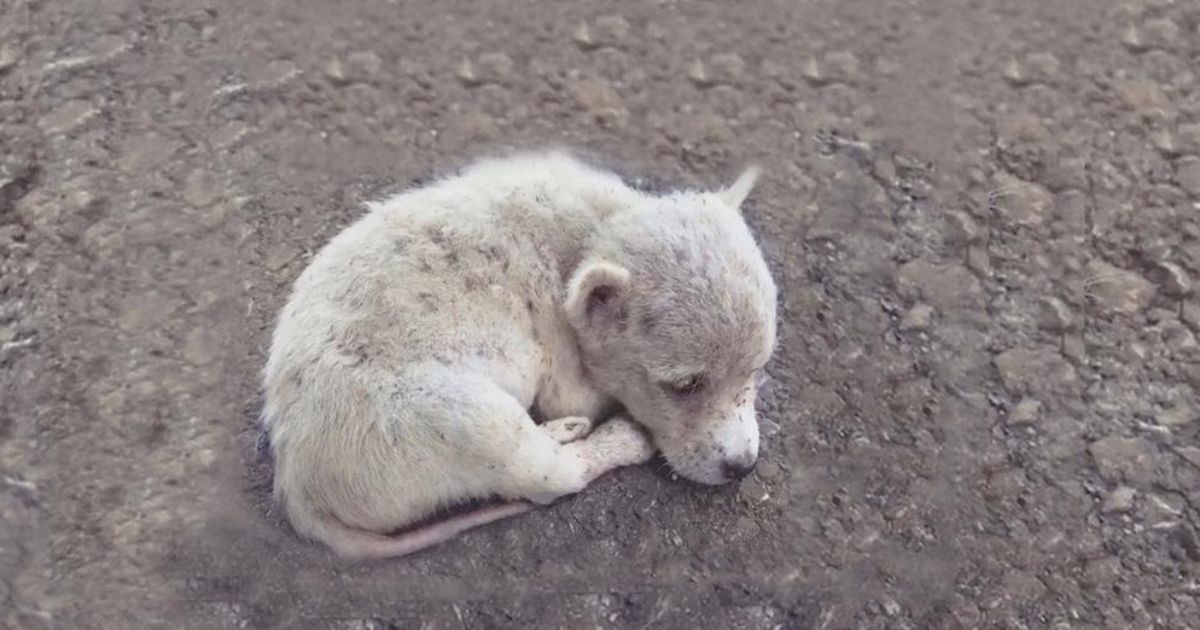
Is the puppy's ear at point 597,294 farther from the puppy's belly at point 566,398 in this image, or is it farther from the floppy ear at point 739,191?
the floppy ear at point 739,191

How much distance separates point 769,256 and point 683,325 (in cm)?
104

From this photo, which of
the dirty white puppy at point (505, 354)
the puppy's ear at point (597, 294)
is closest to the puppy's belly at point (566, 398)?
the dirty white puppy at point (505, 354)

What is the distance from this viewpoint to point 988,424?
470 cm

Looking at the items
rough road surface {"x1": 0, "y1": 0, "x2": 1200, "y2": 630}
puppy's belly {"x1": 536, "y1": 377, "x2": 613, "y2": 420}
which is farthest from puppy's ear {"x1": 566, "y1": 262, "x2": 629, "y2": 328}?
rough road surface {"x1": 0, "y1": 0, "x2": 1200, "y2": 630}

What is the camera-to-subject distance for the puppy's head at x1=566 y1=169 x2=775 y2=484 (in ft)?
13.7

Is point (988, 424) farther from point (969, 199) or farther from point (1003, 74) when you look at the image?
point (1003, 74)

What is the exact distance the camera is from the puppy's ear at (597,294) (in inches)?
164

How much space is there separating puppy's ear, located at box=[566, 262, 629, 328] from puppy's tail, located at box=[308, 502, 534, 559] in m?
0.72

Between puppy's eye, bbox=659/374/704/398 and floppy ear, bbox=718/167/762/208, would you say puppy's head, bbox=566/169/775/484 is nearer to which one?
puppy's eye, bbox=659/374/704/398

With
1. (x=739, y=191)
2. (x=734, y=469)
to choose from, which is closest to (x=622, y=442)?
(x=734, y=469)

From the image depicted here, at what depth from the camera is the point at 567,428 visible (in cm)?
434

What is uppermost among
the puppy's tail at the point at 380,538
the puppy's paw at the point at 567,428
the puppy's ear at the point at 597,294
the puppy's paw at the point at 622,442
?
the puppy's ear at the point at 597,294

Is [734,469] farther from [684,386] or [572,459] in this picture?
[572,459]

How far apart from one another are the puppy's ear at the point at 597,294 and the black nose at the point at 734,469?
0.57 m
